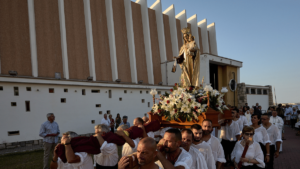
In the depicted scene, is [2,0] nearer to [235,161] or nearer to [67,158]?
[67,158]

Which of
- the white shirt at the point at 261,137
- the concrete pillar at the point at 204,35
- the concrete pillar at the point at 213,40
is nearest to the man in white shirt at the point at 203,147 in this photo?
the white shirt at the point at 261,137

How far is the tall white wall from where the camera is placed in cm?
1105

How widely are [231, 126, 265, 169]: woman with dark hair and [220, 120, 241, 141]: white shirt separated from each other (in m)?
2.40

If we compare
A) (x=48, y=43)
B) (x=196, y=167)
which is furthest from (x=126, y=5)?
(x=196, y=167)

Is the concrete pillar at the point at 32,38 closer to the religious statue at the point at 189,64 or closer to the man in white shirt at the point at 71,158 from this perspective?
the religious statue at the point at 189,64

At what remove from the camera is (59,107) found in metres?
12.8

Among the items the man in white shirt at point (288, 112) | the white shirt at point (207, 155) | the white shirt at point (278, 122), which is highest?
the white shirt at point (207, 155)

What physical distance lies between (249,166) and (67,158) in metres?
3.44

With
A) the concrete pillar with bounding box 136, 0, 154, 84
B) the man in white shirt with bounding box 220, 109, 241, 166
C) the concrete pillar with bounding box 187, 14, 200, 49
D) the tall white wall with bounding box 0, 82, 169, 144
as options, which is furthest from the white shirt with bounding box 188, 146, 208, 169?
the concrete pillar with bounding box 187, 14, 200, 49

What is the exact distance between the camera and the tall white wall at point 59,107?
36.3 feet

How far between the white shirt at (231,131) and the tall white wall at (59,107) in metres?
10.2

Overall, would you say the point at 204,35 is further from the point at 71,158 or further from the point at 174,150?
the point at 71,158

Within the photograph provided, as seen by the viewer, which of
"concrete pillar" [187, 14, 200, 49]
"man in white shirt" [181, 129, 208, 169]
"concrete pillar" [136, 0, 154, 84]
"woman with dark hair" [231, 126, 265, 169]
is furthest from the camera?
"concrete pillar" [187, 14, 200, 49]

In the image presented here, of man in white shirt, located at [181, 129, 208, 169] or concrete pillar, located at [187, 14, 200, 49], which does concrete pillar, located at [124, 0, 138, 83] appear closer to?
concrete pillar, located at [187, 14, 200, 49]
